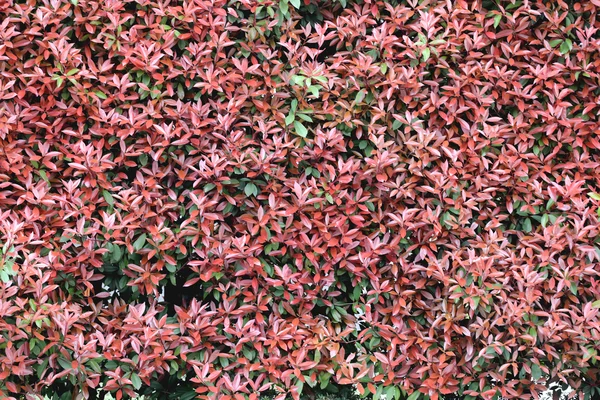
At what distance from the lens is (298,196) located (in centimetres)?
442

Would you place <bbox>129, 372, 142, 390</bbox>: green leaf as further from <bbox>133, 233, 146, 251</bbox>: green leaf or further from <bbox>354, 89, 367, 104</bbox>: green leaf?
<bbox>354, 89, 367, 104</bbox>: green leaf

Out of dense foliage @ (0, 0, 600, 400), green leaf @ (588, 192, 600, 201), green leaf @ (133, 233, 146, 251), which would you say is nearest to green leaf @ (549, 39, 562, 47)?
dense foliage @ (0, 0, 600, 400)

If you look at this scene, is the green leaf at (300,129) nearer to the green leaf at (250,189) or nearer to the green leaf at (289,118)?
the green leaf at (289,118)

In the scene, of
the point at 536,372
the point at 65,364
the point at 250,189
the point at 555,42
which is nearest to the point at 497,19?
the point at 555,42

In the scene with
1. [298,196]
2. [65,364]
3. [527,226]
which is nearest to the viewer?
[65,364]

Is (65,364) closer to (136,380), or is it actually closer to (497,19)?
(136,380)

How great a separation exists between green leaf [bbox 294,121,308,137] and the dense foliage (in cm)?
2

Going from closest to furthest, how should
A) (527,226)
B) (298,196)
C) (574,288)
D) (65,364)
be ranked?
(65,364) → (298,196) → (574,288) → (527,226)

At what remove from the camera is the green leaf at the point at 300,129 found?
14.6ft

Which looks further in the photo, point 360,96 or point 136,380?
point 360,96

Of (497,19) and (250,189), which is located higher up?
(497,19)

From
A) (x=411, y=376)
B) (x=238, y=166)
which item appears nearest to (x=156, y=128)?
(x=238, y=166)

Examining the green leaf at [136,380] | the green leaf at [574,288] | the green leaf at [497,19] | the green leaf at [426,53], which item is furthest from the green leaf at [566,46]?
the green leaf at [136,380]

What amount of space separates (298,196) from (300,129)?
1.30ft
